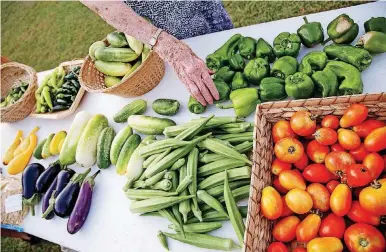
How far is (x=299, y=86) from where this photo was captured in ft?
7.14

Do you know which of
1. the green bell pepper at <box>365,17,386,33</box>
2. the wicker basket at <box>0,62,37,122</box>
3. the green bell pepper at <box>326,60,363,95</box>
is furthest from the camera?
the wicker basket at <box>0,62,37,122</box>

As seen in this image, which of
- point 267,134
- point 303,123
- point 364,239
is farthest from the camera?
point 267,134

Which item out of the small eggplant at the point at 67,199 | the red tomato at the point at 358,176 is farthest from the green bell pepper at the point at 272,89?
the small eggplant at the point at 67,199

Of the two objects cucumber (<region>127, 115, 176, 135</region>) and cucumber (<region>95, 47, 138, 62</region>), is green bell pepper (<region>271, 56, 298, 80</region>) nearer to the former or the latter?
cucumber (<region>127, 115, 176, 135</region>)

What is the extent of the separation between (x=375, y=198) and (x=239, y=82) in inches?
43.2

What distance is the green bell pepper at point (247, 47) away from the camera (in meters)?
2.52

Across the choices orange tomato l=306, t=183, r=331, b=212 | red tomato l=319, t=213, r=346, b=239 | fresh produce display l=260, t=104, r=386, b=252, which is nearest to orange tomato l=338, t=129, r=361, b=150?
fresh produce display l=260, t=104, r=386, b=252

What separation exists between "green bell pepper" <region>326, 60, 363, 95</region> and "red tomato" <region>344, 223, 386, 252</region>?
787mm

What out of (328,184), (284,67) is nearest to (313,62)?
(284,67)

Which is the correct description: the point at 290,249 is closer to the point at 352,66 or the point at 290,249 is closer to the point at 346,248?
the point at 346,248

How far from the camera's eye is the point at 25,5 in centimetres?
774

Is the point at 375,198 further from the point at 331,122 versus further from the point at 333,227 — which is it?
the point at 331,122

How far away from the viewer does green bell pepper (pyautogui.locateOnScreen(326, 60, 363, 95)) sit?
6.95ft

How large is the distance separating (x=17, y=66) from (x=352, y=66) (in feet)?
9.62
